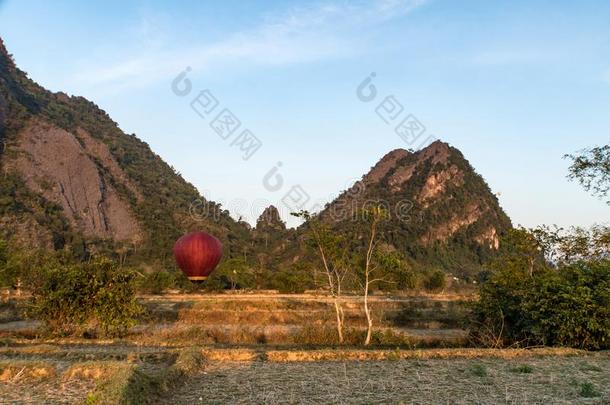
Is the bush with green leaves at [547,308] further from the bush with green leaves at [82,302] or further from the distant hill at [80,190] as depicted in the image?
the distant hill at [80,190]

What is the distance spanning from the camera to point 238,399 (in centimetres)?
866

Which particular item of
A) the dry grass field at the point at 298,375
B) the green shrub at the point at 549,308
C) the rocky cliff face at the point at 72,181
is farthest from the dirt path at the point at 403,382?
the rocky cliff face at the point at 72,181

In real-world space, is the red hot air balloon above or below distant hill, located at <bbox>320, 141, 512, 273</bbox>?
below

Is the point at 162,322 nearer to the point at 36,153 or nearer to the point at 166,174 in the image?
the point at 36,153

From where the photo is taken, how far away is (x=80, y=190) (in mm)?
102062

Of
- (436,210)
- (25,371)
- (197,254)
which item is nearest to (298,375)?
(25,371)

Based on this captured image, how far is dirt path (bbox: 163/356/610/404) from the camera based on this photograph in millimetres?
8789

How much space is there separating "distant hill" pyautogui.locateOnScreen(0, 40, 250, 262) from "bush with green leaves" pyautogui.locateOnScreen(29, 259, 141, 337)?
5845cm

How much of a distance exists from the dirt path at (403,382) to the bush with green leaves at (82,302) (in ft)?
26.0

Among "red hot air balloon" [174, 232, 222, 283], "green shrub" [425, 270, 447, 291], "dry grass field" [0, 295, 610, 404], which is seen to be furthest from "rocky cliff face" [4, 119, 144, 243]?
"dry grass field" [0, 295, 610, 404]

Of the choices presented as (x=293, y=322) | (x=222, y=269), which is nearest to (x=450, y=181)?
(x=222, y=269)

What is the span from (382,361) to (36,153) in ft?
334

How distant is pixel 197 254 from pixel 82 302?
15.8 ft

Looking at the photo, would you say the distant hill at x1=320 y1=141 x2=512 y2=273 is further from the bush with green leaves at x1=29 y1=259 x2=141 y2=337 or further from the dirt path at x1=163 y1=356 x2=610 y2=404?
the dirt path at x1=163 y1=356 x2=610 y2=404
